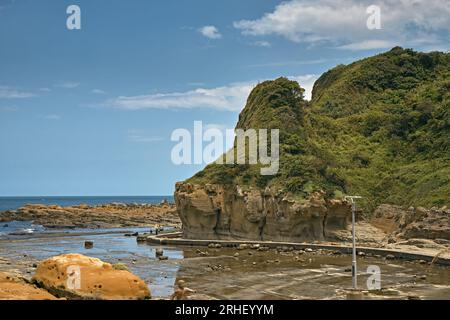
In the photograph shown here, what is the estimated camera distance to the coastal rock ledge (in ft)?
224

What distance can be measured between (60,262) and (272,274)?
19.9 m

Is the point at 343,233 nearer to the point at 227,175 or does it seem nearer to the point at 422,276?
the point at 227,175

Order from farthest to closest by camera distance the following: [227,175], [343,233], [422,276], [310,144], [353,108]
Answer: [353,108]
[310,144]
[227,175]
[343,233]
[422,276]

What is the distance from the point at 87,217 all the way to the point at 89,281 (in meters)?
95.0

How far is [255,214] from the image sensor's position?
7256 cm

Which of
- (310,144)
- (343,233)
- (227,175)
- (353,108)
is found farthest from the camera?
(353,108)

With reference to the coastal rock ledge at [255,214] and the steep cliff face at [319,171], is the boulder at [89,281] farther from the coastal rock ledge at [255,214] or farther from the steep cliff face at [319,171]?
the steep cliff face at [319,171]

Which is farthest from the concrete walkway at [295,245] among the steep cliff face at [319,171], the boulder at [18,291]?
the boulder at [18,291]

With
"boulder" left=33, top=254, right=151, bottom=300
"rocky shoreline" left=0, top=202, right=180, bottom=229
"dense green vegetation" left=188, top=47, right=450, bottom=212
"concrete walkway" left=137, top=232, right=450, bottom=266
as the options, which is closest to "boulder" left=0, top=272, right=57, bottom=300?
"boulder" left=33, top=254, right=151, bottom=300

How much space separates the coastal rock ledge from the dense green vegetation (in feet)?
6.31

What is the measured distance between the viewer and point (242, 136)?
88.8 m

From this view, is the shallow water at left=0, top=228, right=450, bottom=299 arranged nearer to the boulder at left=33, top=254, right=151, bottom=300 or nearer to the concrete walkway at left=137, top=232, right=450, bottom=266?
the concrete walkway at left=137, top=232, right=450, bottom=266

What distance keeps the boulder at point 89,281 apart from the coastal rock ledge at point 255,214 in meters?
41.4
